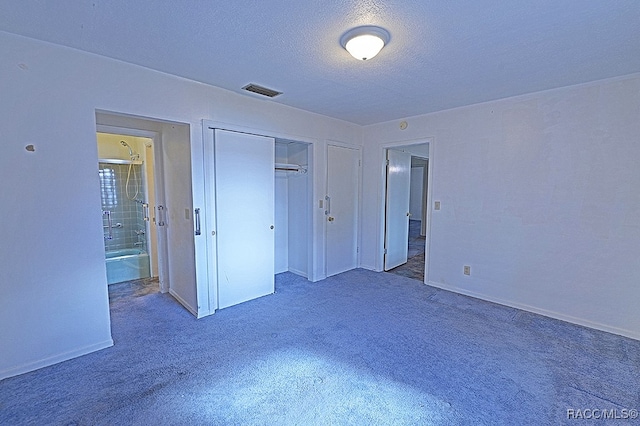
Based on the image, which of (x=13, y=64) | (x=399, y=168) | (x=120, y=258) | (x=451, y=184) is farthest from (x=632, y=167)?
(x=120, y=258)

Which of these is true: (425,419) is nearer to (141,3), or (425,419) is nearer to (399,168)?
(141,3)

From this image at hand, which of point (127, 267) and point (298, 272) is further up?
point (127, 267)

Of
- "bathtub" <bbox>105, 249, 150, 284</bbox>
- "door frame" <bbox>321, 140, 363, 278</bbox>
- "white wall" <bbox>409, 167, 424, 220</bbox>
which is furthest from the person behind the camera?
"white wall" <bbox>409, 167, 424, 220</bbox>

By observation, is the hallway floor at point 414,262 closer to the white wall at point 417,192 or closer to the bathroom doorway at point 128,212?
the white wall at point 417,192

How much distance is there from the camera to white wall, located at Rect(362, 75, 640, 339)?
8.74ft

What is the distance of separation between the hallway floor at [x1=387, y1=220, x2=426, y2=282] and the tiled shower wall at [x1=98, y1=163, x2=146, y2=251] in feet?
14.3

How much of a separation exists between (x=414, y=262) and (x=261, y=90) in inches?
157

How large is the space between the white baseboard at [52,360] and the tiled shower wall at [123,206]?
8.52 feet

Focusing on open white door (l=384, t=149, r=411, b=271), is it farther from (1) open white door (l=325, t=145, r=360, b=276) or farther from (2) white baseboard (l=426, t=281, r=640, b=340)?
(2) white baseboard (l=426, t=281, r=640, b=340)

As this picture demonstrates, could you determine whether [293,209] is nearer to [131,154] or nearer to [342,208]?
[342,208]

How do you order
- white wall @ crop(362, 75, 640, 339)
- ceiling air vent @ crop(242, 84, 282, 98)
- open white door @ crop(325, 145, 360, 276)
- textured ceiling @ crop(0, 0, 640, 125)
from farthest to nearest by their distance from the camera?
open white door @ crop(325, 145, 360, 276), ceiling air vent @ crop(242, 84, 282, 98), white wall @ crop(362, 75, 640, 339), textured ceiling @ crop(0, 0, 640, 125)

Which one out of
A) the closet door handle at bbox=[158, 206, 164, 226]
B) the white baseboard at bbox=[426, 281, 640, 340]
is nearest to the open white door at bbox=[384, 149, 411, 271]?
the white baseboard at bbox=[426, 281, 640, 340]

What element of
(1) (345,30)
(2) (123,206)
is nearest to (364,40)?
(1) (345,30)

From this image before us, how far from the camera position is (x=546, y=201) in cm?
305
